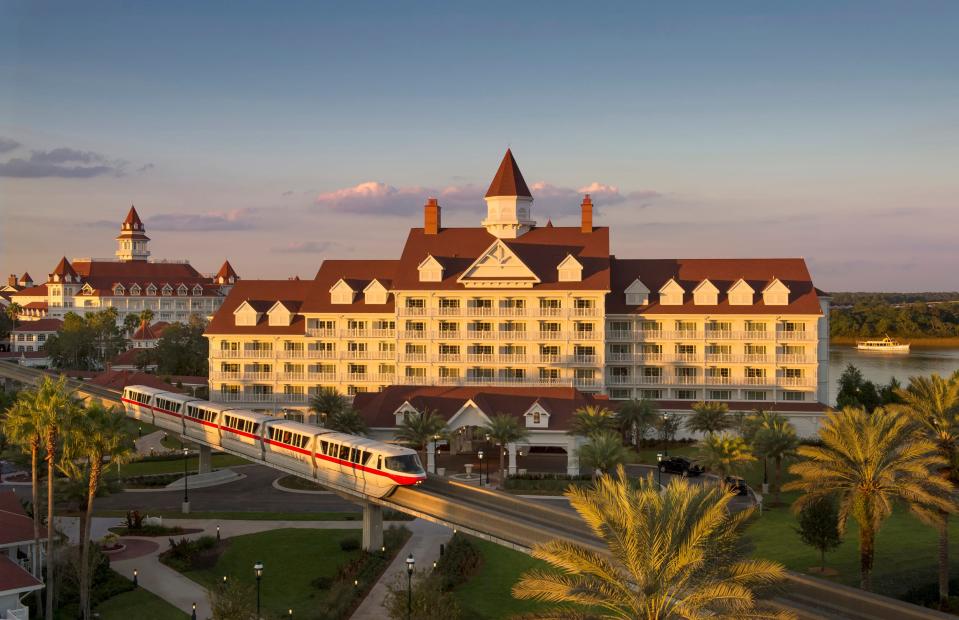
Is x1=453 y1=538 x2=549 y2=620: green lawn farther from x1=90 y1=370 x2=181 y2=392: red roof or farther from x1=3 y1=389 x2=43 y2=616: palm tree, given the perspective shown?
x1=90 y1=370 x2=181 y2=392: red roof

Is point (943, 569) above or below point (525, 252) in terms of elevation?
below

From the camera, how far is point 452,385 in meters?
83.3

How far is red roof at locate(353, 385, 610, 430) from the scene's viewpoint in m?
68.6

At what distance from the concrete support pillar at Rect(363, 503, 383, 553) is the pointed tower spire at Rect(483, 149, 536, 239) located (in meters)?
48.1

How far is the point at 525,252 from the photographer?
86.5 m

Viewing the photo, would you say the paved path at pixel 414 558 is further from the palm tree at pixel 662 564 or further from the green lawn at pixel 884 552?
the palm tree at pixel 662 564

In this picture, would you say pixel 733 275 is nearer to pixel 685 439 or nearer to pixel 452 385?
pixel 685 439

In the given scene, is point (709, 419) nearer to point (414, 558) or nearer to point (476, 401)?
point (476, 401)

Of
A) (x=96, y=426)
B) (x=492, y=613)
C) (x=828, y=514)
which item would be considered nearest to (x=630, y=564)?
(x=492, y=613)

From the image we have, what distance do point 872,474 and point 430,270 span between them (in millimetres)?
54919

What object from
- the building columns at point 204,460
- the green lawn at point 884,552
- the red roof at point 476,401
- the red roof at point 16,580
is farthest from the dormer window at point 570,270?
the red roof at point 16,580

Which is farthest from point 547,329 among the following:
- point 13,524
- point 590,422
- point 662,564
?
point 662,564

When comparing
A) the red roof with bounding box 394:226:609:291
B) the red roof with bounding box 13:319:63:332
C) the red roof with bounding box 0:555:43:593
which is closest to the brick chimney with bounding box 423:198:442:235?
the red roof with bounding box 394:226:609:291

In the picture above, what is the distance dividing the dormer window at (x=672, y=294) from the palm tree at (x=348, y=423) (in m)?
33.4
